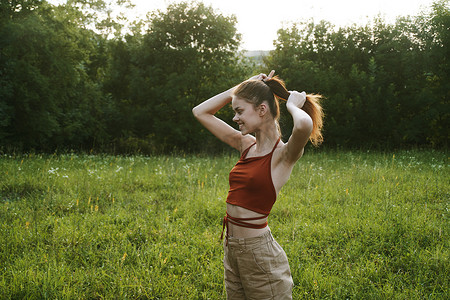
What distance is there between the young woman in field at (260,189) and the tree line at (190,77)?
9492 mm

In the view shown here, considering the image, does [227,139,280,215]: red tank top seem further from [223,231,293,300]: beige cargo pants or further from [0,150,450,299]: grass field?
[0,150,450,299]: grass field

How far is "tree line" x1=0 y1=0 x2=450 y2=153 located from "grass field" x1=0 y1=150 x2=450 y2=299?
235 inches

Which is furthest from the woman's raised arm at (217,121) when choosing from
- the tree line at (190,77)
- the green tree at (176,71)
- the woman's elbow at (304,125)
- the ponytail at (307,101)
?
the green tree at (176,71)

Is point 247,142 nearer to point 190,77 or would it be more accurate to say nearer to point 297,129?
point 297,129

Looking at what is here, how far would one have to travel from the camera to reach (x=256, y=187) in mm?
2189

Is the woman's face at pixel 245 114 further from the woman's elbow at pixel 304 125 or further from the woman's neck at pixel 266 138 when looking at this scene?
the woman's elbow at pixel 304 125

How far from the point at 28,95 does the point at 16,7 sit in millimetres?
3577

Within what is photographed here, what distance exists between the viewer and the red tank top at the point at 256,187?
85.6 inches

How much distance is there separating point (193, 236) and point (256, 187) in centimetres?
275

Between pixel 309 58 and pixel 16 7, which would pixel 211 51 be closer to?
pixel 309 58

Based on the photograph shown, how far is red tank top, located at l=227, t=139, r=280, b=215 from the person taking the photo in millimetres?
2174

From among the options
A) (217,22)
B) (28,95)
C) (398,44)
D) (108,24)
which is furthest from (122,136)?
(108,24)

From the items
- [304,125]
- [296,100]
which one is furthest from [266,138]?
[304,125]

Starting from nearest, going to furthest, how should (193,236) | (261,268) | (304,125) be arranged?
(304,125) < (261,268) < (193,236)
